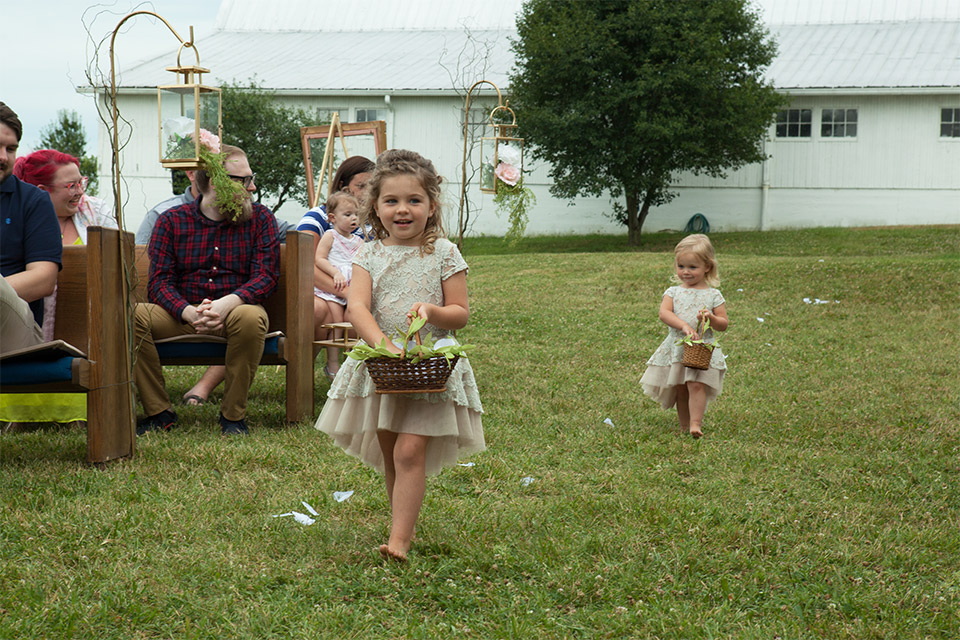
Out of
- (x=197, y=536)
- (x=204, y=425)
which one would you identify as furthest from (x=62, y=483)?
(x=204, y=425)

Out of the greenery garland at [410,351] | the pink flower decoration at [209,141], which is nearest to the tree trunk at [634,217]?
the pink flower decoration at [209,141]

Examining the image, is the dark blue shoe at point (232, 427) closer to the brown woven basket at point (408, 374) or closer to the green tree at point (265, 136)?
the brown woven basket at point (408, 374)

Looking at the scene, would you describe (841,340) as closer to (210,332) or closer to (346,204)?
(346,204)

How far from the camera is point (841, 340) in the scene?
34.2ft

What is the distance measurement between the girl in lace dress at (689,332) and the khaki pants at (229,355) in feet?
8.29

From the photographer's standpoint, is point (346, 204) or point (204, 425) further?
point (346, 204)

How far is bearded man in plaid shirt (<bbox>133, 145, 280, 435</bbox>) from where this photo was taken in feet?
19.1

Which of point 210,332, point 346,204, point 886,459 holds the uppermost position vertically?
point 346,204

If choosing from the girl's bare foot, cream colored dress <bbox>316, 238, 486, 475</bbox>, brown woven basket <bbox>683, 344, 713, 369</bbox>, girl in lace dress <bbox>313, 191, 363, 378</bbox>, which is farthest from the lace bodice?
girl in lace dress <bbox>313, 191, 363, 378</bbox>

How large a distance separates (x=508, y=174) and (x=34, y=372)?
3.78 meters

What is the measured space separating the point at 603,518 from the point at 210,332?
9.34 feet

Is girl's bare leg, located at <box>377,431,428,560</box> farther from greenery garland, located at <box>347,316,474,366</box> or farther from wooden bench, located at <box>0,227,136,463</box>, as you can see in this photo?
wooden bench, located at <box>0,227,136,463</box>

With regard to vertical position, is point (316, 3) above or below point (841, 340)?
above

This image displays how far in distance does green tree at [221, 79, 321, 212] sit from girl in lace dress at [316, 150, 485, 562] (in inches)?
938
